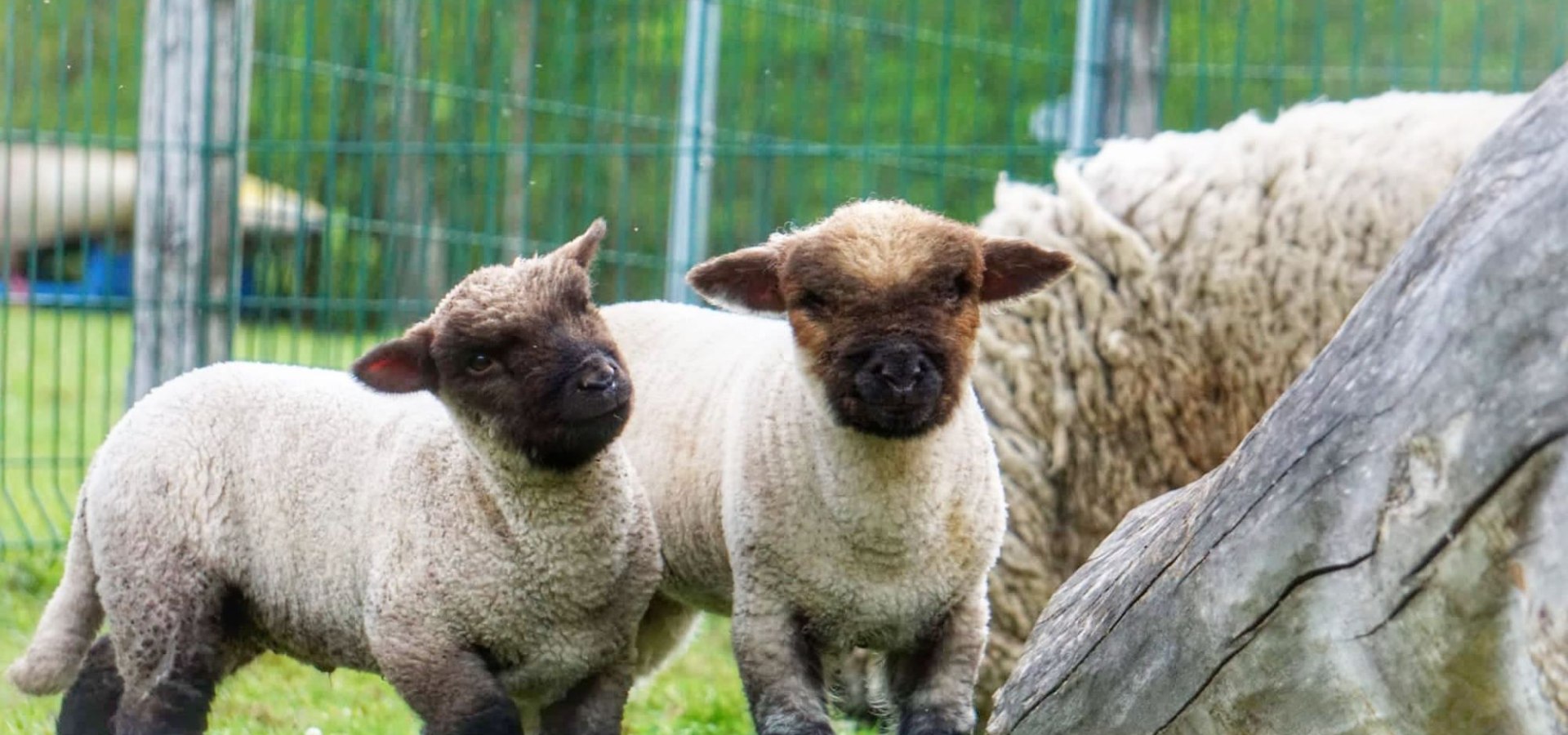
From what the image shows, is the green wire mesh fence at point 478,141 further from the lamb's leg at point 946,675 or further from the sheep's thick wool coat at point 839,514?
the lamb's leg at point 946,675

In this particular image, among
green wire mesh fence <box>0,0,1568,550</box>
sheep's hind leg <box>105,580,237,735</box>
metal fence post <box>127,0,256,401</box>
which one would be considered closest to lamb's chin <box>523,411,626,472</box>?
sheep's hind leg <box>105,580,237,735</box>

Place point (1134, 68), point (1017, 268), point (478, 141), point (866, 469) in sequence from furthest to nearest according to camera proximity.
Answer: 1. point (478, 141)
2. point (1134, 68)
3. point (1017, 268)
4. point (866, 469)

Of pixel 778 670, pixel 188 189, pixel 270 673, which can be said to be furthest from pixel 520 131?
pixel 778 670

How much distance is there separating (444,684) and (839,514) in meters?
0.91

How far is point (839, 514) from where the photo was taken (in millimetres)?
4207

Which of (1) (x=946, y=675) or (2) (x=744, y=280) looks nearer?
(1) (x=946, y=675)

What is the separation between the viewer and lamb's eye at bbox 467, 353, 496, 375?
4105 mm

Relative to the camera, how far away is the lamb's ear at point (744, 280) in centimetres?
430

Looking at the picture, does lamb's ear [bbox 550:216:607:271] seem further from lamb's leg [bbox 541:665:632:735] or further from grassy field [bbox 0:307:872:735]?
grassy field [bbox 0:307:872:735]

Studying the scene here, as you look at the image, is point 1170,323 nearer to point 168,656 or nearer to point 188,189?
point 168,656

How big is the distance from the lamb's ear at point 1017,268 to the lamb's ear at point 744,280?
460mm

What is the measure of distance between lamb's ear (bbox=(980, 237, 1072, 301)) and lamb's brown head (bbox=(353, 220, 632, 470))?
2.76 ft

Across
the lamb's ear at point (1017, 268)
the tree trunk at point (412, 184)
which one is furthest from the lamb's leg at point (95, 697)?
the tree trunk at point (412, 184)

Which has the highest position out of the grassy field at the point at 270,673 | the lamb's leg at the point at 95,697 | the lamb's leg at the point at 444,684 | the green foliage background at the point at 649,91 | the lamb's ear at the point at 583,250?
the green foliage background at the point at 649,91
